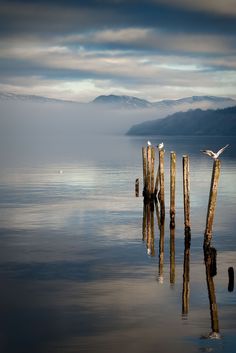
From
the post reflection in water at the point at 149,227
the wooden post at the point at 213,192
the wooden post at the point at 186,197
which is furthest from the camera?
the post reflection in water at the point at 149,227

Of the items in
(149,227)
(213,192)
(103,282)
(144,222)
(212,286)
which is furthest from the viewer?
(144,222)

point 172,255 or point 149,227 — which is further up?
point 149,227

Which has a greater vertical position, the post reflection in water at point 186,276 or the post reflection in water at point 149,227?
the post reflection in water at point 149,227

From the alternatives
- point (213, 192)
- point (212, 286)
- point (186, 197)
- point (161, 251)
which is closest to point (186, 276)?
point (212, 286)

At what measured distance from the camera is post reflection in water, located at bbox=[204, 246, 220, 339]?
50.4ft

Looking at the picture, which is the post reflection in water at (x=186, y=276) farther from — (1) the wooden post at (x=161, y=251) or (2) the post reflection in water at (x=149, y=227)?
(2) the post reflection in water at (x=149, y=227)

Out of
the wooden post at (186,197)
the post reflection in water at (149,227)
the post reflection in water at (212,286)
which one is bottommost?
the post reflection in water at (212,286)

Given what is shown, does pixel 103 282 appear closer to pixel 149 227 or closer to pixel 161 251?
pixel 161 251

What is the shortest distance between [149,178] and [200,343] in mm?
26903

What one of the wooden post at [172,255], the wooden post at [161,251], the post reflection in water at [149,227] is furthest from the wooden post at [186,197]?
the post reflection in water at [149,227]

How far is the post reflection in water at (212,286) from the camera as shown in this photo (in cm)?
1537

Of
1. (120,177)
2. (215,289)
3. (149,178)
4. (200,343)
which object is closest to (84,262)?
(215,289)

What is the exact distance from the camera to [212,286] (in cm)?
1966

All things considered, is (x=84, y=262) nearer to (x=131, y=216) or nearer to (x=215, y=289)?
(x=215, y=289)
